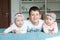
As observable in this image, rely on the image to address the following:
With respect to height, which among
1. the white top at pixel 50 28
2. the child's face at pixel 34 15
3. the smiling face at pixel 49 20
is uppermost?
the child's face at pixel 34 15

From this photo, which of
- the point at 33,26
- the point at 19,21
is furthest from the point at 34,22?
the point at 19,21

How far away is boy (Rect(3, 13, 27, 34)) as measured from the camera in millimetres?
1566

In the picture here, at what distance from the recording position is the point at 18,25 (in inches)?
62.3

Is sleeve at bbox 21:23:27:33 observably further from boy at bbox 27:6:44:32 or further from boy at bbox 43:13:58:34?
boy at bbox 43:13:58:34

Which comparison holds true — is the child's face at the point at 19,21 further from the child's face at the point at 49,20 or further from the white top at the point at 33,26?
the child's face at the point at 49,20

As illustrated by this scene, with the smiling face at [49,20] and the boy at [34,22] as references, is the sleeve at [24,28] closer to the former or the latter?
the boy at [34,22]

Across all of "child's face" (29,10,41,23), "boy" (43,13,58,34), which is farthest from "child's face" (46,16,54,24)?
"child's face" (29,10,41,23)

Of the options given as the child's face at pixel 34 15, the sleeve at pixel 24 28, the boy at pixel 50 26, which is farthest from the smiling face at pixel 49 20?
the sleeve at pixel 24 28

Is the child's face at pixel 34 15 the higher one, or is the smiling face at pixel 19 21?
the child's face at pixel 34 15

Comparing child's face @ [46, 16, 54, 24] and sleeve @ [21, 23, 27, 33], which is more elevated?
child's face @ [46, 16, 54, 24]

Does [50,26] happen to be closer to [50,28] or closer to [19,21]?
[50,28]

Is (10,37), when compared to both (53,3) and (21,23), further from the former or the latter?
(53,3)

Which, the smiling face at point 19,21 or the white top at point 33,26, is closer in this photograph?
the smiling face at point 19,21

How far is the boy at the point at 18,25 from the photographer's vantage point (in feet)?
5.14
